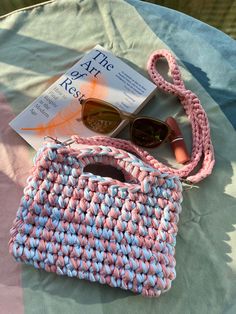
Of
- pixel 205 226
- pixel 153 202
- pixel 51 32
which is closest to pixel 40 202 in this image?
pixel 153 202

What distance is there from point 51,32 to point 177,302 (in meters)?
0.55

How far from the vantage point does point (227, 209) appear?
70 centimetres

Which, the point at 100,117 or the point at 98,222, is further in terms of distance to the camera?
the point at 100,117

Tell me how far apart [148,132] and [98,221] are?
0.19 metres

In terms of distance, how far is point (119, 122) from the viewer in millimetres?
740

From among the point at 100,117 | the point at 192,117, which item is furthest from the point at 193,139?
the point at 100,117

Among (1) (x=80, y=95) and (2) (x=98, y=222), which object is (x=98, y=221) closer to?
(2) (x=98, y=222)

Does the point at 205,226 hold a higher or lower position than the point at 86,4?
lower

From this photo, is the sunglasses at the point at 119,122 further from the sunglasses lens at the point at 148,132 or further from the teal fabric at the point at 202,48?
the teal fabric at the point at 202,48

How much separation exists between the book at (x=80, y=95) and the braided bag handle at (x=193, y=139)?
3cm

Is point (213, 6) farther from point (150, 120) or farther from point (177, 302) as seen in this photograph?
point (177, 302)

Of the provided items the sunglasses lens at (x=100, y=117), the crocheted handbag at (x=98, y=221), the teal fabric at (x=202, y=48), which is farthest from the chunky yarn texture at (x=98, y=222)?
the teal fabric at (x=202, y=48)

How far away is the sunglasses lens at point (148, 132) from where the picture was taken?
725 mm

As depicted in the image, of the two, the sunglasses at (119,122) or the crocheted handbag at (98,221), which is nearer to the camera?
the crocheted handbag at (98,221)
